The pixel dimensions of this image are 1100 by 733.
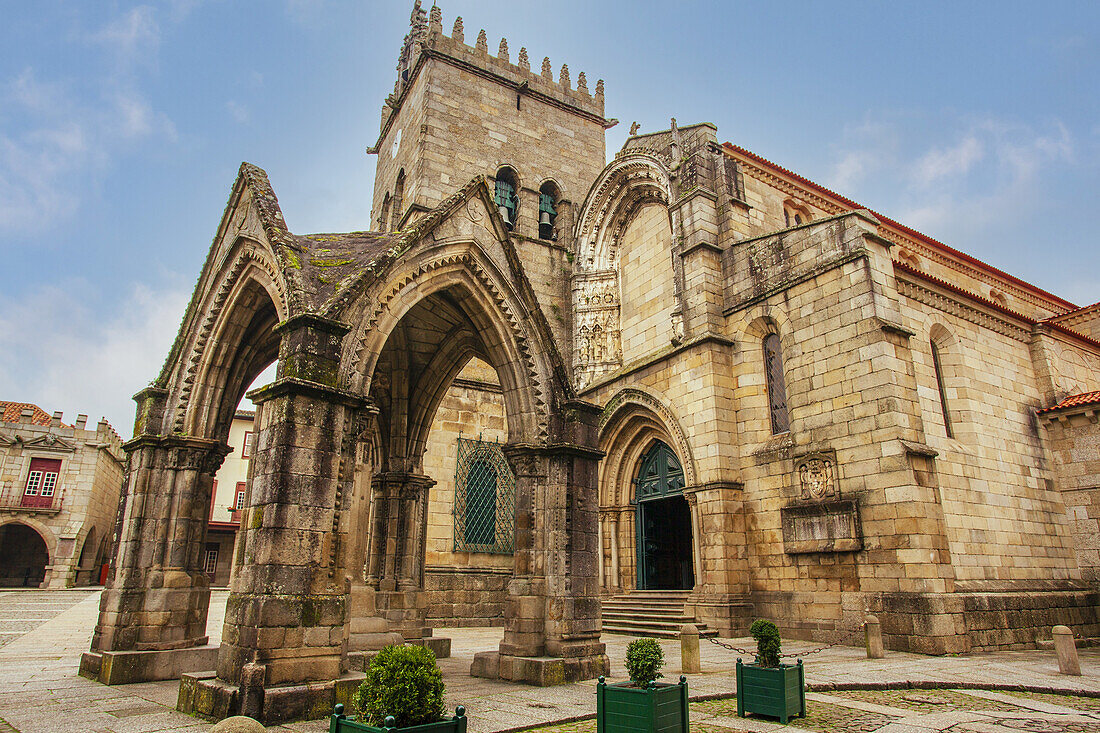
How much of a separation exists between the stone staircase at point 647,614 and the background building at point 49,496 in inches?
1179

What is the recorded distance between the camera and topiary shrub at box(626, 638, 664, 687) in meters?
5.29

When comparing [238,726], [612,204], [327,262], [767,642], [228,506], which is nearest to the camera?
[238,726]

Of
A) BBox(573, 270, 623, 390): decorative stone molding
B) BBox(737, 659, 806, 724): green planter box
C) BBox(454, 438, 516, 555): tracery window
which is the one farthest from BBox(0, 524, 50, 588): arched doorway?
BBox(737, 659, 806, 724): green planter box

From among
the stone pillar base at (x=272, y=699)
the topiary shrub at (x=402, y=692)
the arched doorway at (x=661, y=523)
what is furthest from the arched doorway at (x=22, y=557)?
the topiary shrub at (x=402, y=692)

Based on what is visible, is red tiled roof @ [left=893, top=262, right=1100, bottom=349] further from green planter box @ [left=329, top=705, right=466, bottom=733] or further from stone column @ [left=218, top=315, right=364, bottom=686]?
green planter box @ [left=329, top=705, right=466, bottom=733]

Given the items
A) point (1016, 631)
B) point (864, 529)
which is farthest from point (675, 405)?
point (1016, 631)

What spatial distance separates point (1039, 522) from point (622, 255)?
41.1 feet

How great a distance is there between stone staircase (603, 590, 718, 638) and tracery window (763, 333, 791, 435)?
4.53 meters

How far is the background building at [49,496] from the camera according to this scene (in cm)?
3278

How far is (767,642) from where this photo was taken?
6520 millimetres

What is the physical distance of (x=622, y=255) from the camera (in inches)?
822

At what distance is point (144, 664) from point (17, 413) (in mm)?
35800

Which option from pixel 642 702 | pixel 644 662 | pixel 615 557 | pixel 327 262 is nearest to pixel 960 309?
pixel 615 557

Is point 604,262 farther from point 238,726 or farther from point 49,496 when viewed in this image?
point 49,496
